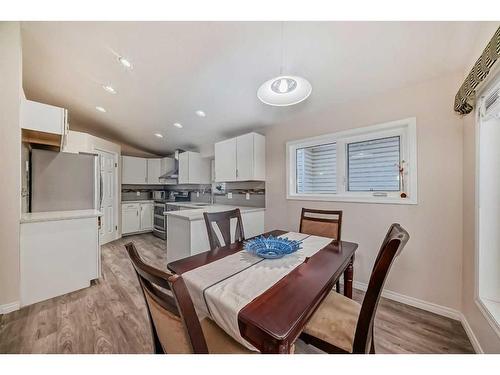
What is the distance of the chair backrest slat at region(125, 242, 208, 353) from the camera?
1.86 feet

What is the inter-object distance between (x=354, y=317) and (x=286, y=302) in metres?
0.58

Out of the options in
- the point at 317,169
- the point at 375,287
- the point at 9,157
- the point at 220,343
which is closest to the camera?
the point at 375,287

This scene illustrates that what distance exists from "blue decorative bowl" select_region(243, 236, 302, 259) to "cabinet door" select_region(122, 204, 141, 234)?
14.5 ft

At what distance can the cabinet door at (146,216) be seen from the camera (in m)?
4.95

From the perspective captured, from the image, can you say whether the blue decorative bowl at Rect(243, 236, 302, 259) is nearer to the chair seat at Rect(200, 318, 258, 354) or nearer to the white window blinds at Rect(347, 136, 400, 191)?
the chair seat at Rect(200, 318, 258, 354)

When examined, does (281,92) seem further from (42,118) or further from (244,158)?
(42,118)

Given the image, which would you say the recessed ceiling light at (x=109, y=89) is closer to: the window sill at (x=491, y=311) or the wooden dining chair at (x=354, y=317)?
the wooden dining chair at (x=354, y=317)

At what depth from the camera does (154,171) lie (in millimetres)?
5336

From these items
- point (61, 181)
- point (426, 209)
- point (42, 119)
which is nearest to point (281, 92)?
point (426, 209)

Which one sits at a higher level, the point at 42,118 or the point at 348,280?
the point at 42,118
